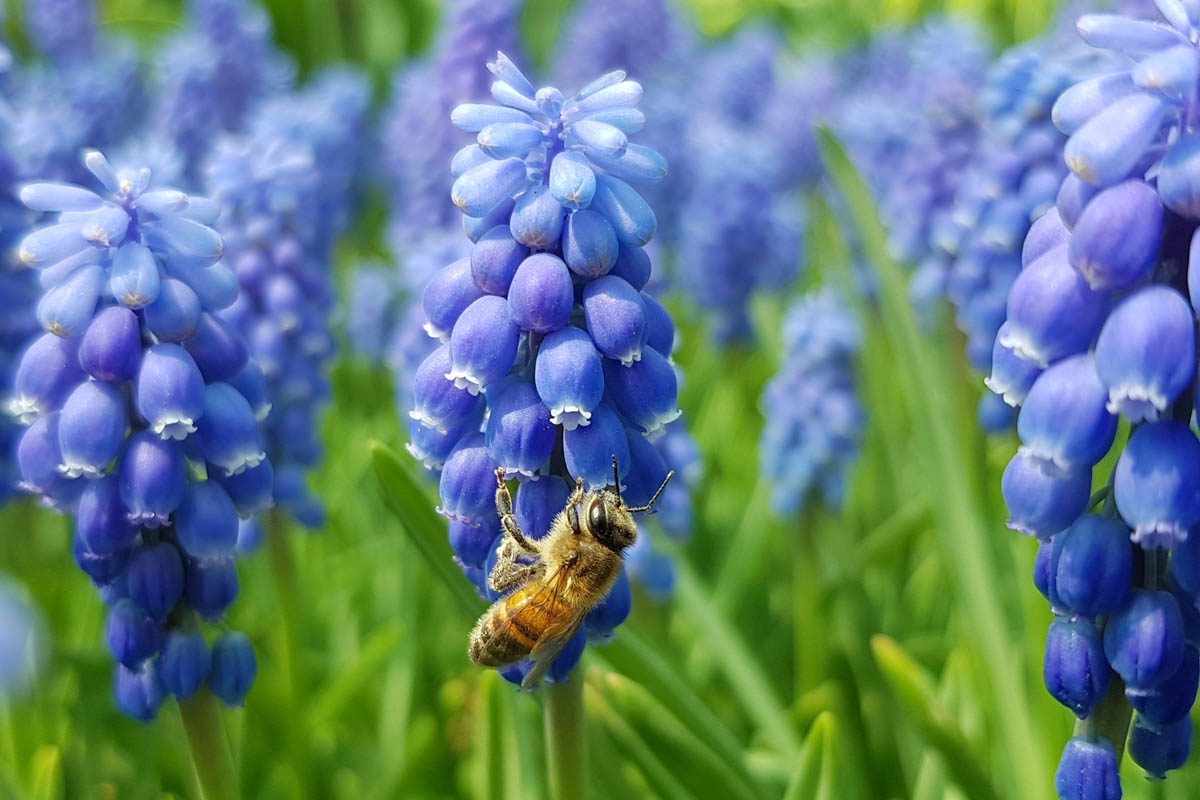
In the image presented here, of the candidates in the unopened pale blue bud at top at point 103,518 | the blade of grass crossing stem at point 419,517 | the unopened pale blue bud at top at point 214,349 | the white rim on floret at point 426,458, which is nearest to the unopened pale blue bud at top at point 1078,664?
the white rim on floret at point 426,458

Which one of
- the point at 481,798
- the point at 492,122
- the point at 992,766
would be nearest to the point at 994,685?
the point at 992,766

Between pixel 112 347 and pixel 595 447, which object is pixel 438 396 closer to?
pixel 595 447

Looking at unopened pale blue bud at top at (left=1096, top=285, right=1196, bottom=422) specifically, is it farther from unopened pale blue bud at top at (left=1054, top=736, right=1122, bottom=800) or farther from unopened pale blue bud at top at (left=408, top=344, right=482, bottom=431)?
unopened pale blue bud at top at (left=408, top=344, right=482, bottom=431)

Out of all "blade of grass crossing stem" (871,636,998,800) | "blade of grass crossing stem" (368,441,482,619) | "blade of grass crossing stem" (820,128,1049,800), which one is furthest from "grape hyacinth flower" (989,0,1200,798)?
"blade of grass crossing stem" (368,441,482,619)

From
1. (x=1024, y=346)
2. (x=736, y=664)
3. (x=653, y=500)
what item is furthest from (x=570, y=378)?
(x=736, y=664)

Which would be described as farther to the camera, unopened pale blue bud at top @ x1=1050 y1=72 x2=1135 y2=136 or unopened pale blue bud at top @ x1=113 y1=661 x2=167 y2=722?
unopened pale blue bud at top @ x1=113 y1=661 x2=167 y2=722

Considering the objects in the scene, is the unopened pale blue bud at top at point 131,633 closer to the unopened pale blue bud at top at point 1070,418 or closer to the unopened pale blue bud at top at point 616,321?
the unopened pale blue bud at top at point 616,321
